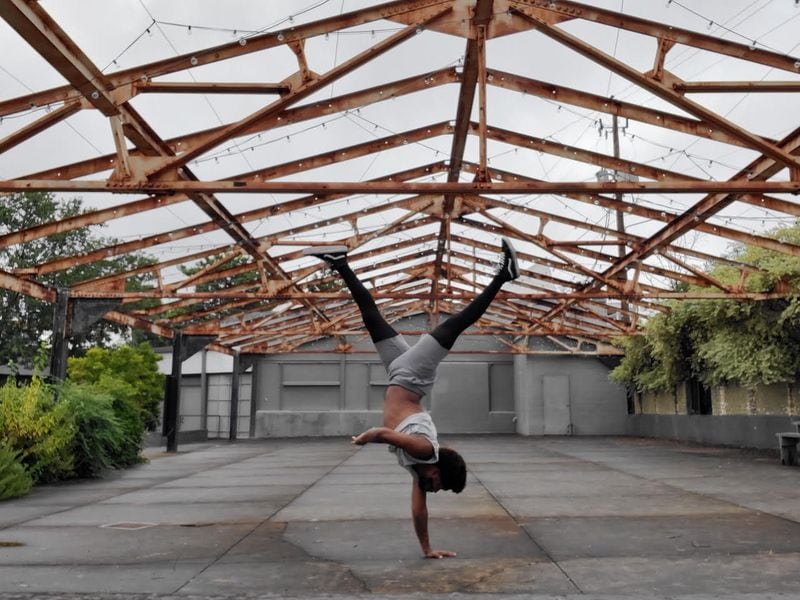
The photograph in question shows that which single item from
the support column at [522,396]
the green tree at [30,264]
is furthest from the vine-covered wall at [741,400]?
the green tree at [30,264]

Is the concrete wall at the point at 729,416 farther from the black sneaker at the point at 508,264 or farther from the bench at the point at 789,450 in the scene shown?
the black sneaker at the point at 508,264

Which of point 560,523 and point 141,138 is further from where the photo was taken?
point 141,138

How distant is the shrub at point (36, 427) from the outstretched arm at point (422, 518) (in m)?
6.48

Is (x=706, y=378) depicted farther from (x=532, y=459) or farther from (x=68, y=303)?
(x=68, y=303)

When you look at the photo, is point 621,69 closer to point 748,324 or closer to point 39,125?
point 39,125

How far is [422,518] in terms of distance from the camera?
15.7 feet

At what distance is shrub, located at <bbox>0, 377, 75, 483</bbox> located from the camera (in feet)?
31.3

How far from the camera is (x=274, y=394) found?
27.7 m

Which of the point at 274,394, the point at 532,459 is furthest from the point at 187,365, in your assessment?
the point at 532,459

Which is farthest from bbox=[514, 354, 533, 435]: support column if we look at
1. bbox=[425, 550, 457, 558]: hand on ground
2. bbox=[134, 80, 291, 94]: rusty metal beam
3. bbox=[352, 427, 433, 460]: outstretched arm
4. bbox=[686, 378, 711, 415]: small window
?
bbox=[352, 427, 433, 460]: outstretched arm

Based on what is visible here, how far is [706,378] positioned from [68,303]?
13926 mm

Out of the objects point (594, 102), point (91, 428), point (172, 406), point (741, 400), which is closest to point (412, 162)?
point (594, 102)

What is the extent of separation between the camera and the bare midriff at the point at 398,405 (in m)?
4.79

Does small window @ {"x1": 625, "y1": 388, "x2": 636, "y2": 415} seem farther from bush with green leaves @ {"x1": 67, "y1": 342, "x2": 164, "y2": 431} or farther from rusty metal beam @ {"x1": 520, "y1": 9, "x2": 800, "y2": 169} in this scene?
rusty metal beam @ {"x1": 520, "y1": 9, "x2": 800, "y2": 169}
